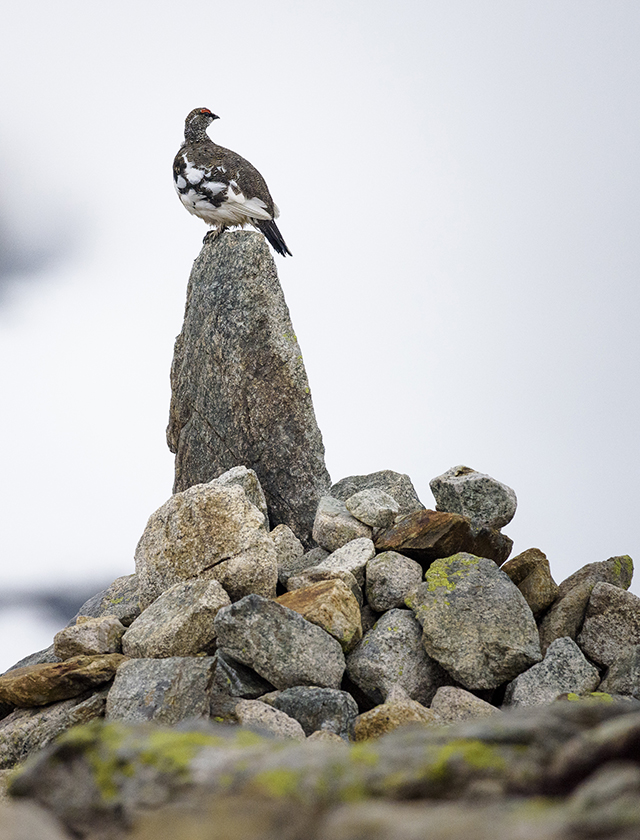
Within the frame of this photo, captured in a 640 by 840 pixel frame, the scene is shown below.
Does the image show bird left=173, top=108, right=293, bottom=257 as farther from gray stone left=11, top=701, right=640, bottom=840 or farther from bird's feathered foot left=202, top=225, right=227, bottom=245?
gray stone left=11, top=701, right=640, bottom=840

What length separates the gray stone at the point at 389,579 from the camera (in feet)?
35.5

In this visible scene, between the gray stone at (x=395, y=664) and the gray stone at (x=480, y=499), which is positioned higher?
the gray stone at (x=480, y=499)

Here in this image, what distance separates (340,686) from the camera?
977 centimetres

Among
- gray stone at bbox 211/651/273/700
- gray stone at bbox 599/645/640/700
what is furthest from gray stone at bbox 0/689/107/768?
gray stone at bbox 599/645/640/700

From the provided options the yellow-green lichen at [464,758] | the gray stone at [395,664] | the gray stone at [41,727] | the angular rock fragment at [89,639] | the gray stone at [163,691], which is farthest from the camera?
the angular rock fragment at [89,639]

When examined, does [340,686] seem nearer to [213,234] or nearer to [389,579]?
[389,579]

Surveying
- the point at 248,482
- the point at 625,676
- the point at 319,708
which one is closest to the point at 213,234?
the point at 248,482

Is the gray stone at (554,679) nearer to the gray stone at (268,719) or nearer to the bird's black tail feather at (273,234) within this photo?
the gray stone at (268,719)

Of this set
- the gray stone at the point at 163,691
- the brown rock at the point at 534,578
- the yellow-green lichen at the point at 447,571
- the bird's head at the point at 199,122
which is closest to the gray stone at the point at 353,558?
the yellow-green lichen at the point at 447,571

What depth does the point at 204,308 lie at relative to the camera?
1502 centimetres

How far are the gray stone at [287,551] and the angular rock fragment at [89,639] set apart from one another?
9.38 feet

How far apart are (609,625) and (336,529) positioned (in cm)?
448

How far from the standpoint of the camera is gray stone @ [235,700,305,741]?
307 inches

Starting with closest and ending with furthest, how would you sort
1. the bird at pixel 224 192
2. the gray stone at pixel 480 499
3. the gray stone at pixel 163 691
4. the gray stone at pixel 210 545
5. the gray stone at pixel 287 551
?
the gray stone at pixel 163 691 < the gray stone at pixel 210 545 < the gray stone at pixel 287 551 < the gray stone at pixel 480 499 < the bird at pixel 224 192
